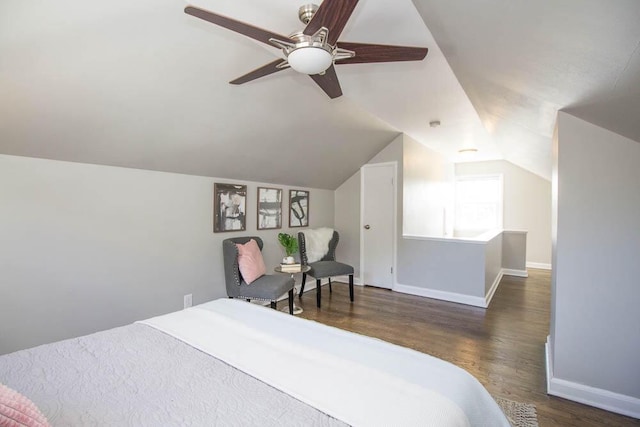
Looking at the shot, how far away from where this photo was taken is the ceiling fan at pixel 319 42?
3.95 ft

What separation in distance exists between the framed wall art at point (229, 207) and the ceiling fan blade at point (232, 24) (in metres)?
2.11

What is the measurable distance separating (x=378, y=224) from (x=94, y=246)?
11.6ft

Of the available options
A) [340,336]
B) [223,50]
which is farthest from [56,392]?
[223,50]

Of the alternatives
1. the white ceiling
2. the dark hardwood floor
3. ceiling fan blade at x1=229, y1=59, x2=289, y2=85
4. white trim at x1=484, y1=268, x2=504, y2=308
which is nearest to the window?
white trim at x1=484, y1=268, x2=504, y2=308

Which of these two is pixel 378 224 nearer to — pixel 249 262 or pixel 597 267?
pixel 249 262

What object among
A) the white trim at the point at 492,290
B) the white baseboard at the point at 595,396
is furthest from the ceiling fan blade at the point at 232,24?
the white trim at the point at 492,290

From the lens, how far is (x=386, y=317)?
3393mm

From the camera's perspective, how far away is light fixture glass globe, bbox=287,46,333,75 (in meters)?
1.33

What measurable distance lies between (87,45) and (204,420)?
6.23 ft

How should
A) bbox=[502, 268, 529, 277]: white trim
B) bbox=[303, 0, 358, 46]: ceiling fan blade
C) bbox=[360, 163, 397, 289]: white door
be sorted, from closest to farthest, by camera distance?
bbox=[303, 0, 358, 46]: ceiling fan blade, bbox=[360, 163, 397, 289]: white door, bbox=[502, 268, 529, 277]: white trim

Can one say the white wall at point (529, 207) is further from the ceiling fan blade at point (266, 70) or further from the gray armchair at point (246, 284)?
the ceiling fan blade at point (266, 70)

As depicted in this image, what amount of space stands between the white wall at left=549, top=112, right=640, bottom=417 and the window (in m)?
4.95

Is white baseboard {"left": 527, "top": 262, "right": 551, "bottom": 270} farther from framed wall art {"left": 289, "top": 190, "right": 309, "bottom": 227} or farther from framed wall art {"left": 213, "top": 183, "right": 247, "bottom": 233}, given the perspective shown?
framed wall art {"left": 213, "top": 183, "right": 247, "bottom": 233}

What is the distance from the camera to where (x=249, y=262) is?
311 centimetres
